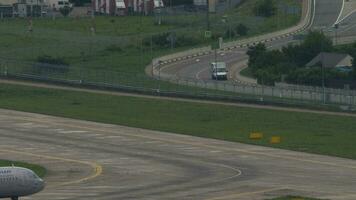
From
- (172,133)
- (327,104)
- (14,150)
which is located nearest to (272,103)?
(327,104)

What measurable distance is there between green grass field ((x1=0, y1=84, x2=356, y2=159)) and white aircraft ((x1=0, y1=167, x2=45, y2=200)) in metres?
40.6

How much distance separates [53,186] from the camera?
10938cm

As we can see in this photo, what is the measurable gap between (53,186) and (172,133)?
37643 mm

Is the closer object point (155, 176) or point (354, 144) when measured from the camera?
point (155, 176)

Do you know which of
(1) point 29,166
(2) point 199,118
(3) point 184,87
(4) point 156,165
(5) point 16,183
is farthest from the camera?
(3) point 184,87

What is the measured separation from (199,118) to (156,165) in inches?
1360

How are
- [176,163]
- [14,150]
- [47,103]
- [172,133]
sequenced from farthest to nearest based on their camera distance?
[47,103], [172,133], [14,150], [176,163]

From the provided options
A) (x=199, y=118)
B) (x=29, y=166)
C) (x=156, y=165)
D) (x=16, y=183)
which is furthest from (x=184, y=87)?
(x=16, y=183)

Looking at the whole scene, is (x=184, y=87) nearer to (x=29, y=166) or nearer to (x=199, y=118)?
(x=199, y=118)

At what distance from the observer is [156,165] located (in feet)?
403

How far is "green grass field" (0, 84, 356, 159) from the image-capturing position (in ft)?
459

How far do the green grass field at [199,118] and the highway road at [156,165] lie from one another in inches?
134

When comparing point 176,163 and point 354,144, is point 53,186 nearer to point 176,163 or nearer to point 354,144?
point 176,163

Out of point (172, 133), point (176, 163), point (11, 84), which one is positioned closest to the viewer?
point (176, 163)
